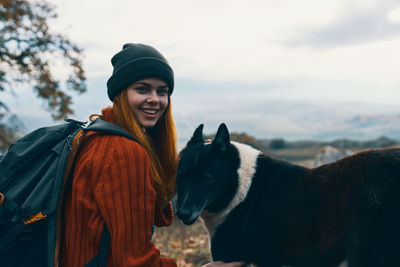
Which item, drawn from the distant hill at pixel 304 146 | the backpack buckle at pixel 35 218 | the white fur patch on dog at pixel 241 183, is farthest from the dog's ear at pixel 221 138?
the distant hill at pixel 304 146

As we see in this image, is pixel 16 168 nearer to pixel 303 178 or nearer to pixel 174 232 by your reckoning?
pixel 303 178

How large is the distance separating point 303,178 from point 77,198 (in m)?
1.84

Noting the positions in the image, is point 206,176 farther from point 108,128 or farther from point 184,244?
point 184,244

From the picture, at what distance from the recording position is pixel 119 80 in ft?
7.68

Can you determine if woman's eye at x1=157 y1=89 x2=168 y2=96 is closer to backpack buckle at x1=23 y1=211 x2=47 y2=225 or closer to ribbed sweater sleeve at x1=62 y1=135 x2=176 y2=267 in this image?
ribbed sweater sleeve at x1=62 y1=135 x2=176 y2=267

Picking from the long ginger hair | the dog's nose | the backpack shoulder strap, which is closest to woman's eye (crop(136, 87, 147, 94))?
the long ginger hair

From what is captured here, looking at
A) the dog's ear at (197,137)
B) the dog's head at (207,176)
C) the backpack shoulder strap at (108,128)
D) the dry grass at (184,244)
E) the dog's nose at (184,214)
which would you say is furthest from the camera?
the dry grass at (184,244)

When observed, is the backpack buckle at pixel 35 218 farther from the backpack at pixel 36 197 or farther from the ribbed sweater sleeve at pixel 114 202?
the ribbed sweater sleeve at pixel 114 202

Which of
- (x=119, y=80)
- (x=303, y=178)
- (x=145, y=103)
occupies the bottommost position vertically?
(x=303, y=178)

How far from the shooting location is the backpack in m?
1.94

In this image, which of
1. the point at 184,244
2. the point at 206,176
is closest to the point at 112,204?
the point at 206,176

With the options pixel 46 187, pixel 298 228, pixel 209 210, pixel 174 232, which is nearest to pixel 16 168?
pixel 46 187

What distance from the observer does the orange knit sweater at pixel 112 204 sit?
76.7 inches

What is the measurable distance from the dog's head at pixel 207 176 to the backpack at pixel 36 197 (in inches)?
38.9
